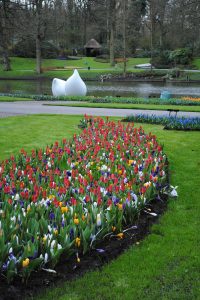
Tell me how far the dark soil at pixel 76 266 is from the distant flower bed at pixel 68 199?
9 centimetres

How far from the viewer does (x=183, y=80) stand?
156ft

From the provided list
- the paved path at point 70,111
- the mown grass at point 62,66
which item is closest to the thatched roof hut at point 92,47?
the mown grass at point 62,66

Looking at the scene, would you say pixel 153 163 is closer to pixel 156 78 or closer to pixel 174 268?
pixel 174 268

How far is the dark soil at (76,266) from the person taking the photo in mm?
3717

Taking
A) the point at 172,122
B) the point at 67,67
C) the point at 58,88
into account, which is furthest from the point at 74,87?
the point at 67,67

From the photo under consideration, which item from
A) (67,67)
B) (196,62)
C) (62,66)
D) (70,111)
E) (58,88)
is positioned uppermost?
(196,62)

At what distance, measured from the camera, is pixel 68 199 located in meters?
5.41

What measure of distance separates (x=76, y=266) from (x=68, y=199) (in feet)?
4.43

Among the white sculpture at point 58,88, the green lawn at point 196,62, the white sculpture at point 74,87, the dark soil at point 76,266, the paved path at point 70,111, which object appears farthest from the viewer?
the green lawn at point 196,62

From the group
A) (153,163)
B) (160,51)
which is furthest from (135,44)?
(153,163)

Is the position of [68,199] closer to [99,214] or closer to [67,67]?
[99,214]

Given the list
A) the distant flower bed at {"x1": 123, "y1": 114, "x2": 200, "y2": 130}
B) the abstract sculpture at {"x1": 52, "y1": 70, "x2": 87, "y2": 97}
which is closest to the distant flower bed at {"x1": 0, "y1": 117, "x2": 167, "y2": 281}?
the distant flower bed at {"x1": 123, "y1": 114, "x2": 200, "y2": 130}

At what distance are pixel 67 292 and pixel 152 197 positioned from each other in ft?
8.08

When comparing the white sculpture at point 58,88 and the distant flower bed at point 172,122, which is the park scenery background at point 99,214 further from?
the white sculpture at point 58,88
